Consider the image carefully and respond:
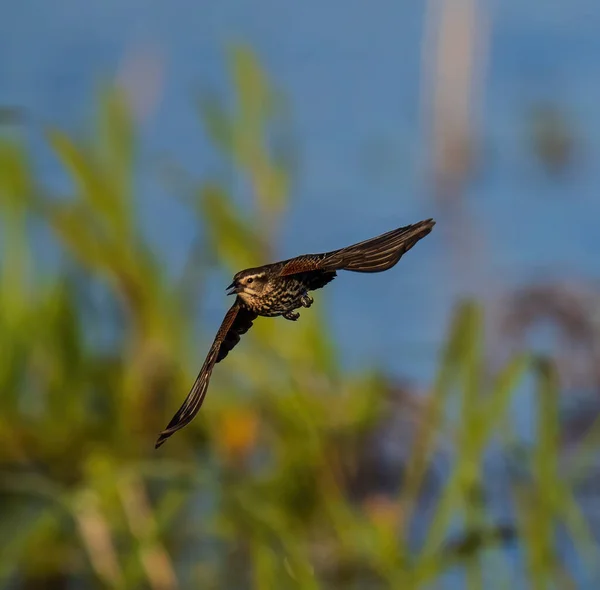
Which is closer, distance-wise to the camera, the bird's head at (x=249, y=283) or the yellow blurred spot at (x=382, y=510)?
the bird's head at (x=249, y=283)

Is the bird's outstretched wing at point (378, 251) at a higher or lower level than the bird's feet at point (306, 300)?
lower

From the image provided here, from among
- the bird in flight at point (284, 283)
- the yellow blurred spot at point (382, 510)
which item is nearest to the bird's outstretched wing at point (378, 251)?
the bird in flight at point (284, 283)

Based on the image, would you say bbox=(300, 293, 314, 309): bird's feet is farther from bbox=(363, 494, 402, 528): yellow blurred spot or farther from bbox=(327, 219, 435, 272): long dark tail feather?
bbox=(363, 494, 402, 528): yellow blurred spot

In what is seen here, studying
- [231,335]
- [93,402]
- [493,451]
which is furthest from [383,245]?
[493,451]

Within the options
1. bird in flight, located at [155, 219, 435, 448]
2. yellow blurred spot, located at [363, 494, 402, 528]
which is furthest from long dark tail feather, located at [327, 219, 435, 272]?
yellow blurred spot, located at [363, 494, 402, 528]

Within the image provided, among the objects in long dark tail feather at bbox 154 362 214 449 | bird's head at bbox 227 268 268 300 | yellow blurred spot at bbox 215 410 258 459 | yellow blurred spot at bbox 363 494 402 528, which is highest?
yellow blurred spot at bbox 215 410 258 459

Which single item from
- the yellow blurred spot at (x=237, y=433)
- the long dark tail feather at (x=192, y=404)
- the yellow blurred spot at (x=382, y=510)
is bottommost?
the long dark tail feather at (x=192, y=404)

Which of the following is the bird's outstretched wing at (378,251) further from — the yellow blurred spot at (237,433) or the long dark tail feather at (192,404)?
the yellow blurred spot at (237,433)

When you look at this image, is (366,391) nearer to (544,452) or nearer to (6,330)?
(6,330)

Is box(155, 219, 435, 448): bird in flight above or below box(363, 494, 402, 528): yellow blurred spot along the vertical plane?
below
